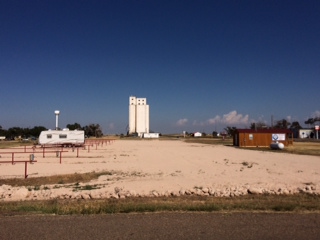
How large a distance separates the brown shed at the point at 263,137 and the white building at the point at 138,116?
122 metres

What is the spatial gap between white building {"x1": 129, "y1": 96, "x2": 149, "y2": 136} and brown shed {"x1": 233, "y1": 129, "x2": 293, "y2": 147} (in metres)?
122

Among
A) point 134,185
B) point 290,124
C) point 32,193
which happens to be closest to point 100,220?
point 32,193

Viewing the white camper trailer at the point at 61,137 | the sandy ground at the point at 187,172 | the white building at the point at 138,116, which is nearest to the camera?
the sandy ground at the point at 187,172

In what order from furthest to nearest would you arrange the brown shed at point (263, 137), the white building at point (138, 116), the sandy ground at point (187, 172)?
the white building at point (138, 116)
the brown shed at point (263, 137)
the sandy ground at point (187, 172)

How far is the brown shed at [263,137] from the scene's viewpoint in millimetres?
52219

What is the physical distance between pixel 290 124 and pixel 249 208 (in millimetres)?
161737

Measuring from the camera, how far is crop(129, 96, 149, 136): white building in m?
174

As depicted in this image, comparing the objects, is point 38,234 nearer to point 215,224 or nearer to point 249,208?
point 215,224

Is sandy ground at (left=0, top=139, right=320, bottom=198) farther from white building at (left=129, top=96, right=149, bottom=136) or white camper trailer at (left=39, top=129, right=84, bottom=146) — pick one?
white building at (left=129, top=96, right=149, bottom=136)

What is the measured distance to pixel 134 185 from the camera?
13.5m

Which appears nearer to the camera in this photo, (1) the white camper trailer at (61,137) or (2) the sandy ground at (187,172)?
(2) the sandy ground at (187,172)

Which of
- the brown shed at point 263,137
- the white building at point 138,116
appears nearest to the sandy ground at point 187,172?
the brown shed at point 263,137

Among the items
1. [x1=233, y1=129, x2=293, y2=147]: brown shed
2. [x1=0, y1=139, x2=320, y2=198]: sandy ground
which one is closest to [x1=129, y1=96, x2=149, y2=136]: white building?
[x1=233, y1=129, x2=293, y2=147]: brown shed

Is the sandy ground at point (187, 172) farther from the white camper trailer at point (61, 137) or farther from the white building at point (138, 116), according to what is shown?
the white building at point (138, 116)
